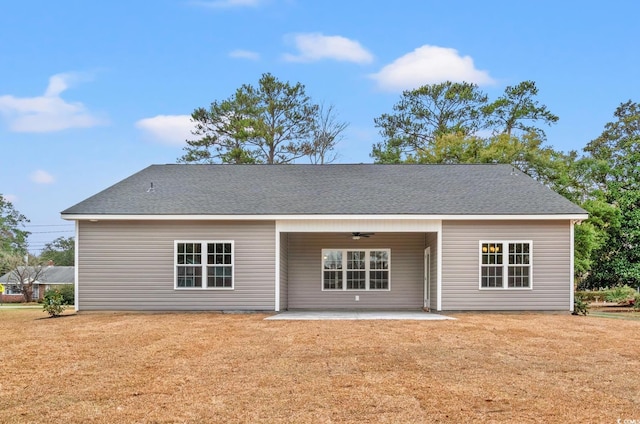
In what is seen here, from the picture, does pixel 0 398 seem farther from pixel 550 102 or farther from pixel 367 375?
pixel 550 102

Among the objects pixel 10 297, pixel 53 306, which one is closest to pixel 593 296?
pixel 53 306

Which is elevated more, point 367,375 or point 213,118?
point 213,118

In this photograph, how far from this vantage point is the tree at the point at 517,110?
34969 millimetres

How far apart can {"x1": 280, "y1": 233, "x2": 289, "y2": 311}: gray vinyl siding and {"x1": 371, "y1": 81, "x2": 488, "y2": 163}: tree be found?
1724 cm

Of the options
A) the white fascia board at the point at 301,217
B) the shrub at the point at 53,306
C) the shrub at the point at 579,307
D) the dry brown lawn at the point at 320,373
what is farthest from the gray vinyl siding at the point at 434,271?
the shrub at the point at 53,306

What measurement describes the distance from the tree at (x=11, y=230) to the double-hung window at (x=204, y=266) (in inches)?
1617

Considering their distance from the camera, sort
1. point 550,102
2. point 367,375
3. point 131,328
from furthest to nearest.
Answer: point 550,102 → point 131,328 → point 367,375

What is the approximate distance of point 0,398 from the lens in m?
6.81

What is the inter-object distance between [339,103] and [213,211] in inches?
833

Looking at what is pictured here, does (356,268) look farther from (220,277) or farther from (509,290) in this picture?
(509,290)

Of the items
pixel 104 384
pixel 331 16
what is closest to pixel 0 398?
pixel 104 384

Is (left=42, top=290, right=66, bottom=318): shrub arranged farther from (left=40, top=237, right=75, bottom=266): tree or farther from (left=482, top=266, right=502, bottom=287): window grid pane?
(left=40, top=237, right=75, bottom=266): tree

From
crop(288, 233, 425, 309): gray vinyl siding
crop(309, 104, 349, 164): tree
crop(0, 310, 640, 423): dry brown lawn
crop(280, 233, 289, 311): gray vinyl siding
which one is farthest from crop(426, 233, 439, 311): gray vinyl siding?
crop(309, 104, 349, 164): tree

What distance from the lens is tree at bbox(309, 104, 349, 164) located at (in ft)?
118
